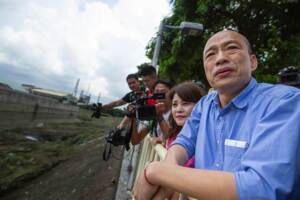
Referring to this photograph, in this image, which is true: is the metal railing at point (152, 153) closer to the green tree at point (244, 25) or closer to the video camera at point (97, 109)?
the video camera at point (97, 109)

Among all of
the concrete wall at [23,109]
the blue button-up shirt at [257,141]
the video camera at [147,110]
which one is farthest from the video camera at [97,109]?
the concrete wall at [23,109]

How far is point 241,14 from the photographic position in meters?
6.43

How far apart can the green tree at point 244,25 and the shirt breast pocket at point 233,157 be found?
16.2 feet

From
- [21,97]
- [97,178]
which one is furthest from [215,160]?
[21,97]

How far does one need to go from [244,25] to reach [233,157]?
629 cm

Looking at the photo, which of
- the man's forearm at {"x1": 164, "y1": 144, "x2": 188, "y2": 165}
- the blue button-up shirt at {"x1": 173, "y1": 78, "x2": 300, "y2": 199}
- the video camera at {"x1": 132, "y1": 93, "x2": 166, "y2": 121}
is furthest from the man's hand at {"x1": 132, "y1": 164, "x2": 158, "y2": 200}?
the video camera at {"x1": 132, "y1": 93, "x2": 166, "y2": 121}

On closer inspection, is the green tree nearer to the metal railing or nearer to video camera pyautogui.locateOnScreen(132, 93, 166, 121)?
the metal railing

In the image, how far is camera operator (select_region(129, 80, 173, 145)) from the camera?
2.54 m

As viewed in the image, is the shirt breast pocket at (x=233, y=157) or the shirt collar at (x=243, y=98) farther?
the shirt collar at (x=243, y=98)

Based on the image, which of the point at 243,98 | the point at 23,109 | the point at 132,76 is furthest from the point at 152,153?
the point at 23,109

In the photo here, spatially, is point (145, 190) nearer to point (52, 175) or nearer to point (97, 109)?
point (97, 109)

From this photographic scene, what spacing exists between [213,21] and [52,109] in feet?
58.4

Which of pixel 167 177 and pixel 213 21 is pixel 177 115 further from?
pixel 213 21

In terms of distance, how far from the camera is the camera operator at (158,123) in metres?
2.54
